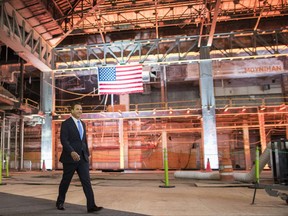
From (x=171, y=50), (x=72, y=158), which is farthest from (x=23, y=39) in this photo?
(x=72, y=158)

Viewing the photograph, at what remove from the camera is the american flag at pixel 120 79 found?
20359 millimetres

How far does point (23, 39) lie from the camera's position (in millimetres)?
18734

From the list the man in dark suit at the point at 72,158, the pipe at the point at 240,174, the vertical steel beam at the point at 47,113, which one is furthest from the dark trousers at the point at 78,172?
the vertical steel beam at the point at 47,113

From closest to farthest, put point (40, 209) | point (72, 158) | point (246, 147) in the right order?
point (72, 158) → point (40, 209) → point (246, 147)

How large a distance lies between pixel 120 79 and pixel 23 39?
21.6 feet

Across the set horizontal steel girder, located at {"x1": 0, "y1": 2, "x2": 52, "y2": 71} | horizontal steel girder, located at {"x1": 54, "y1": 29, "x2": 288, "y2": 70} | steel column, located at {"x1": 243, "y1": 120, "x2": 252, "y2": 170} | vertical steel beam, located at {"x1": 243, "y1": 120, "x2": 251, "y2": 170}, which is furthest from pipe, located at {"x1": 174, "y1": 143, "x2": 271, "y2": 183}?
horizontal steel girder, located at {"x1": 0, "y1": 2, "x2": 52, "y2": 71}

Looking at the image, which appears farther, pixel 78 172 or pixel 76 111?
pixel 76 111

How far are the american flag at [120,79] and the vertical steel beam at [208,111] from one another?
4.69m

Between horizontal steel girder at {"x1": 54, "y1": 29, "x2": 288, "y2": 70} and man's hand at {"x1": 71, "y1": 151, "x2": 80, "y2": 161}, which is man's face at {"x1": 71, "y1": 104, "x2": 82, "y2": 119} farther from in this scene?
horizontal steel girder at {"x1": 54, "y1": 29, "x2": 288, "y2": 70}

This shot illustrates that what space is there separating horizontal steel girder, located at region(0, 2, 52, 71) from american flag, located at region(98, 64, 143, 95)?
436 centimetres

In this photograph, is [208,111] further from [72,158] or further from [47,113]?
[72,158]

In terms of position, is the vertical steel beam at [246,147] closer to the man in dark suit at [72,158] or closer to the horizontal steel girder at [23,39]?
the horizontal steel girder at [23,39]

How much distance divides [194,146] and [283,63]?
31.5 ft

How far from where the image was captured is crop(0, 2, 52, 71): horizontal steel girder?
16725 millimetres
